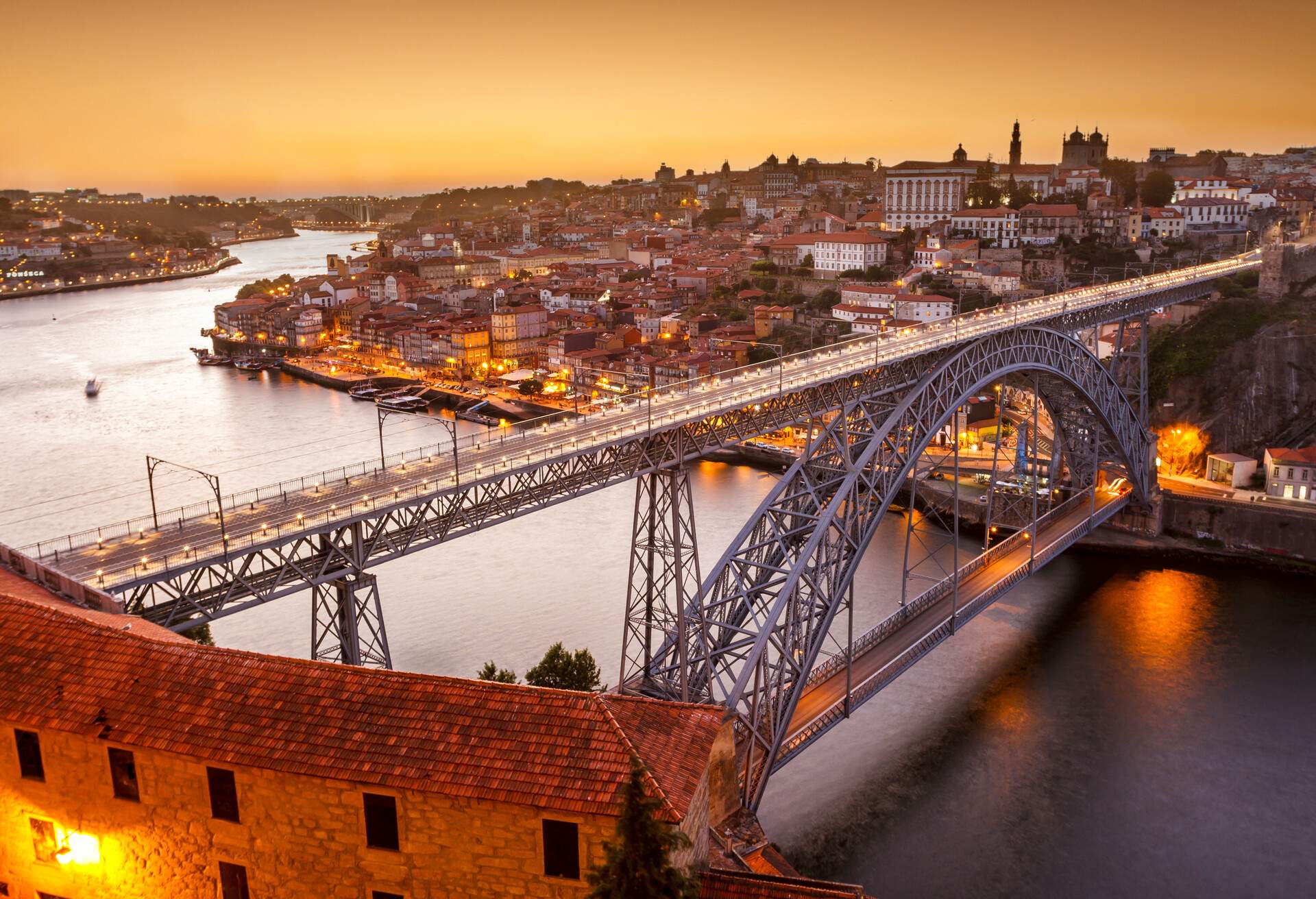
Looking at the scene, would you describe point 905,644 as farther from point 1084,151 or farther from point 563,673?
point 1084,151

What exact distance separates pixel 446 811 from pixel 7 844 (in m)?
2.75

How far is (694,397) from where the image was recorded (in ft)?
44.6

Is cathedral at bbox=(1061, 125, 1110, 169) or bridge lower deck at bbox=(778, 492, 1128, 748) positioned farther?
cathedral at bbox=(1061, 125, 1110, 169)

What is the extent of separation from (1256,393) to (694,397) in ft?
58.8

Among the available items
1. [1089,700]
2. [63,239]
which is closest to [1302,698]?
[1089,700]

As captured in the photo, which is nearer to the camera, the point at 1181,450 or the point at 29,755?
the point at 29,755

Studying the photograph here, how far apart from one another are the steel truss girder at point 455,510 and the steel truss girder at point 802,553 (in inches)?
24.2

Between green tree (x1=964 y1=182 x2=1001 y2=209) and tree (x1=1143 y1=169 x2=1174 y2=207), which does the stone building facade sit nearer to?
green tree (x1=964 y1=182 x2=1001 y2=209)

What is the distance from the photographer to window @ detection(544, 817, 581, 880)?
15.8 feet

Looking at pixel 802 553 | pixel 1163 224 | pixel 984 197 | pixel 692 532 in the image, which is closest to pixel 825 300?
pixel 984 197

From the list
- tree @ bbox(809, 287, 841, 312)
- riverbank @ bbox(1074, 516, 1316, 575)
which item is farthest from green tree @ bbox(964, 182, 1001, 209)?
riverbank @ bbox(1074, 516, 1316, 575)

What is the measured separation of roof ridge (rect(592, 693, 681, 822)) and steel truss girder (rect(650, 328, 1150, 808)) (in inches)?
195

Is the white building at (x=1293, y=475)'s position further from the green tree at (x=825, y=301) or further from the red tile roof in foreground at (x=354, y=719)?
the red tile roof in foreground at (x=354, y=719)

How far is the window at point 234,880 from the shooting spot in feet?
17.6
